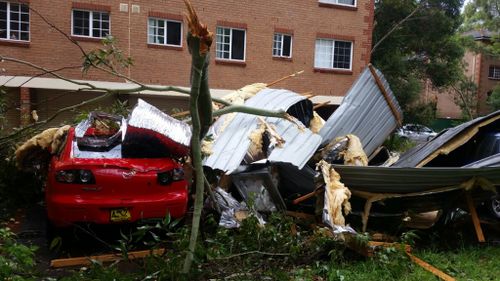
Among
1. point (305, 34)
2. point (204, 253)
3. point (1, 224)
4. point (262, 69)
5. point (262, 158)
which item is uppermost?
point (305, 34)

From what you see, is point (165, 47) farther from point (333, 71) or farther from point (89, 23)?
point (333, 71)

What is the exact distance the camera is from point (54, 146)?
22.4 ft

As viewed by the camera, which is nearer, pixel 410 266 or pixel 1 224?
pixel 410 266

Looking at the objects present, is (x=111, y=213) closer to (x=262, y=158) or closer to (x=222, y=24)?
(x=262, y=158)

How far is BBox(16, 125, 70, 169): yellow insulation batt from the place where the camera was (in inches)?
277

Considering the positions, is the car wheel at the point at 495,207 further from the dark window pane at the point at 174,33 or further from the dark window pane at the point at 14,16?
the dark window pane at the point at 14,16

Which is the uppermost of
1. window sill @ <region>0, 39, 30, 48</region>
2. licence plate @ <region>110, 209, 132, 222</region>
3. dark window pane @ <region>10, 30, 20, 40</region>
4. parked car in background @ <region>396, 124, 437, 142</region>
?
dark window pane @ <region>10, 30, 20, 40</region>

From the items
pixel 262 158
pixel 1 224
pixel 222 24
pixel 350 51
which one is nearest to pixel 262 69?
pixel 222 24

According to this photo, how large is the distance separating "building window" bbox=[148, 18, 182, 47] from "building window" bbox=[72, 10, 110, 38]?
1497 mm

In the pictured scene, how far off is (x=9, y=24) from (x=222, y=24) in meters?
7.06

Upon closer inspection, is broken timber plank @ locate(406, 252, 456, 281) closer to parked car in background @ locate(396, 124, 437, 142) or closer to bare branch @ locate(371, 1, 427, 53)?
parked car in background @ locate(396, 124, 437, 142)

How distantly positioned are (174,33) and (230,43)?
6.89ft

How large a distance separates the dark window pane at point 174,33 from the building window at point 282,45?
3718mm

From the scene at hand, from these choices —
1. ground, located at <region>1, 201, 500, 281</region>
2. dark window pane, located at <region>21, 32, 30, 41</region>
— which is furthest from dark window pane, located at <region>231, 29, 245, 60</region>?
ground, located at <region>1, 201, 500, 281</region>
